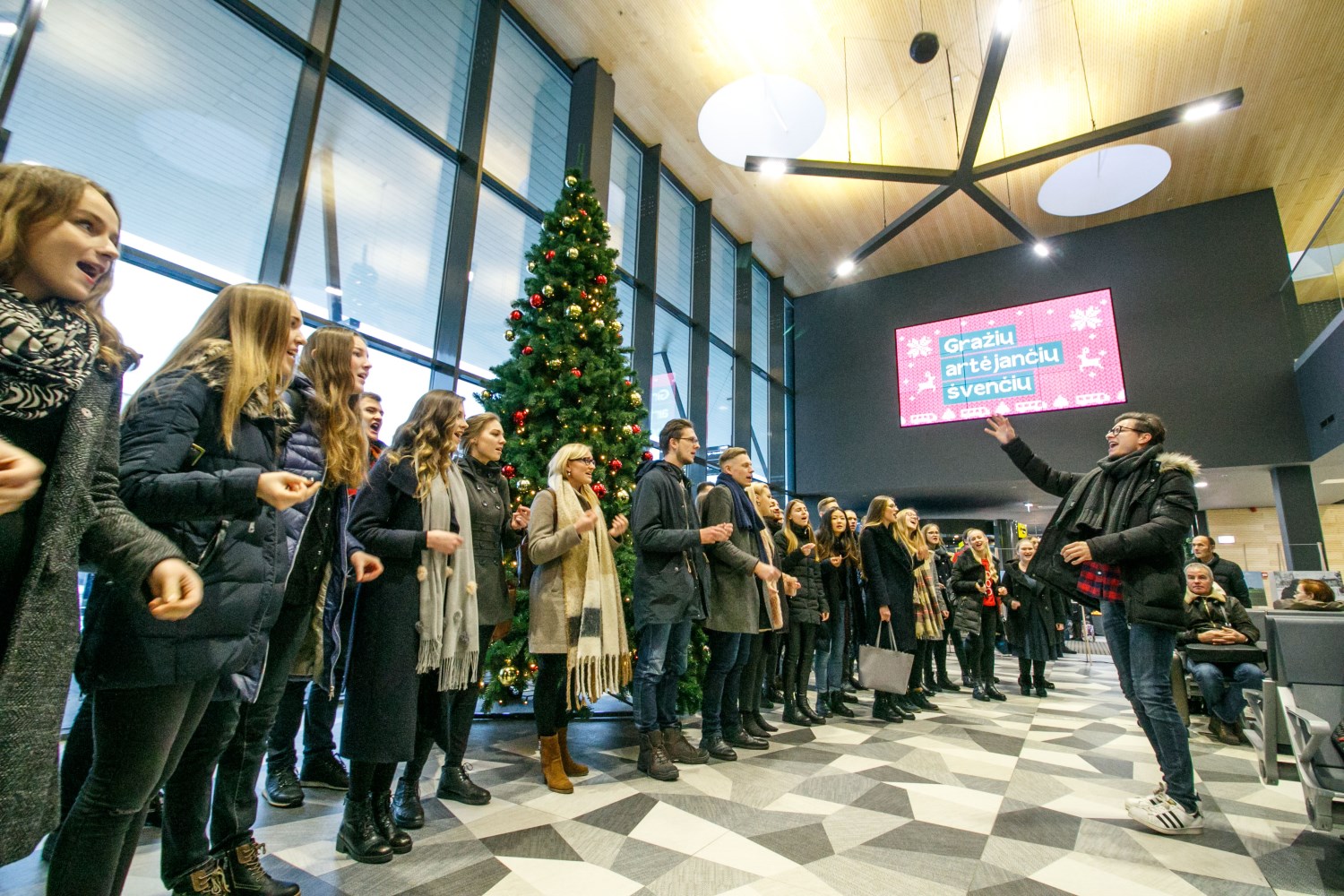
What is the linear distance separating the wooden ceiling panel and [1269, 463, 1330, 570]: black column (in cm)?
418

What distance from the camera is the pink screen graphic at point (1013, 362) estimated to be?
941 cm

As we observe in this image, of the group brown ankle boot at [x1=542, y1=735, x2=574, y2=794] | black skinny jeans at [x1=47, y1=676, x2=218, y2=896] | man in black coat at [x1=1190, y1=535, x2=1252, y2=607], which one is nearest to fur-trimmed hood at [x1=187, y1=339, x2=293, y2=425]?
black skinny jeans at [x1=47, y1=676, x2=218, y2=896]

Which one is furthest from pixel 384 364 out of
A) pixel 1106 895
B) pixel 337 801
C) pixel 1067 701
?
pixel 1067 701

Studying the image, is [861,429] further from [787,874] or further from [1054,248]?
[787,874]

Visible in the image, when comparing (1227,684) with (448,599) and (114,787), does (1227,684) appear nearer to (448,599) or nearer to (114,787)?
(448,599)

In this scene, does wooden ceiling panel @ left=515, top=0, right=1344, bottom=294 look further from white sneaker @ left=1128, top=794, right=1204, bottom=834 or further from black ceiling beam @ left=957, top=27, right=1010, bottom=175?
white sneaker @ left=1128, top=794, right=1204, bottom=834

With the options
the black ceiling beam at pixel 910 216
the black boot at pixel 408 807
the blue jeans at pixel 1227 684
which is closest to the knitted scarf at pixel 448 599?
the black boot at pixel 408 807

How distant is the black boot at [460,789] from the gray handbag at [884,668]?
2.36 metres

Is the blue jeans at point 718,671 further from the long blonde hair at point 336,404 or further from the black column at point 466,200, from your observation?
the black column at point 466,200

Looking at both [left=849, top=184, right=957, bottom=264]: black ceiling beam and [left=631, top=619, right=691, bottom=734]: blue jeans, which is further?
[left=849, top=184, right=957, bottom=264]: black ceiling beam

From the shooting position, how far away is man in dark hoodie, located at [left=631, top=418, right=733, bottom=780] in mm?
2727

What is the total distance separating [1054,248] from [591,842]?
11.2 m

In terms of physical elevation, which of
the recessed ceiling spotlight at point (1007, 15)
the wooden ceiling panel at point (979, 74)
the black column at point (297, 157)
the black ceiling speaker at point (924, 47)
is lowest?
the black column at point (297, 157)

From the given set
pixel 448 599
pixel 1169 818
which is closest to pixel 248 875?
pixel 448 599
